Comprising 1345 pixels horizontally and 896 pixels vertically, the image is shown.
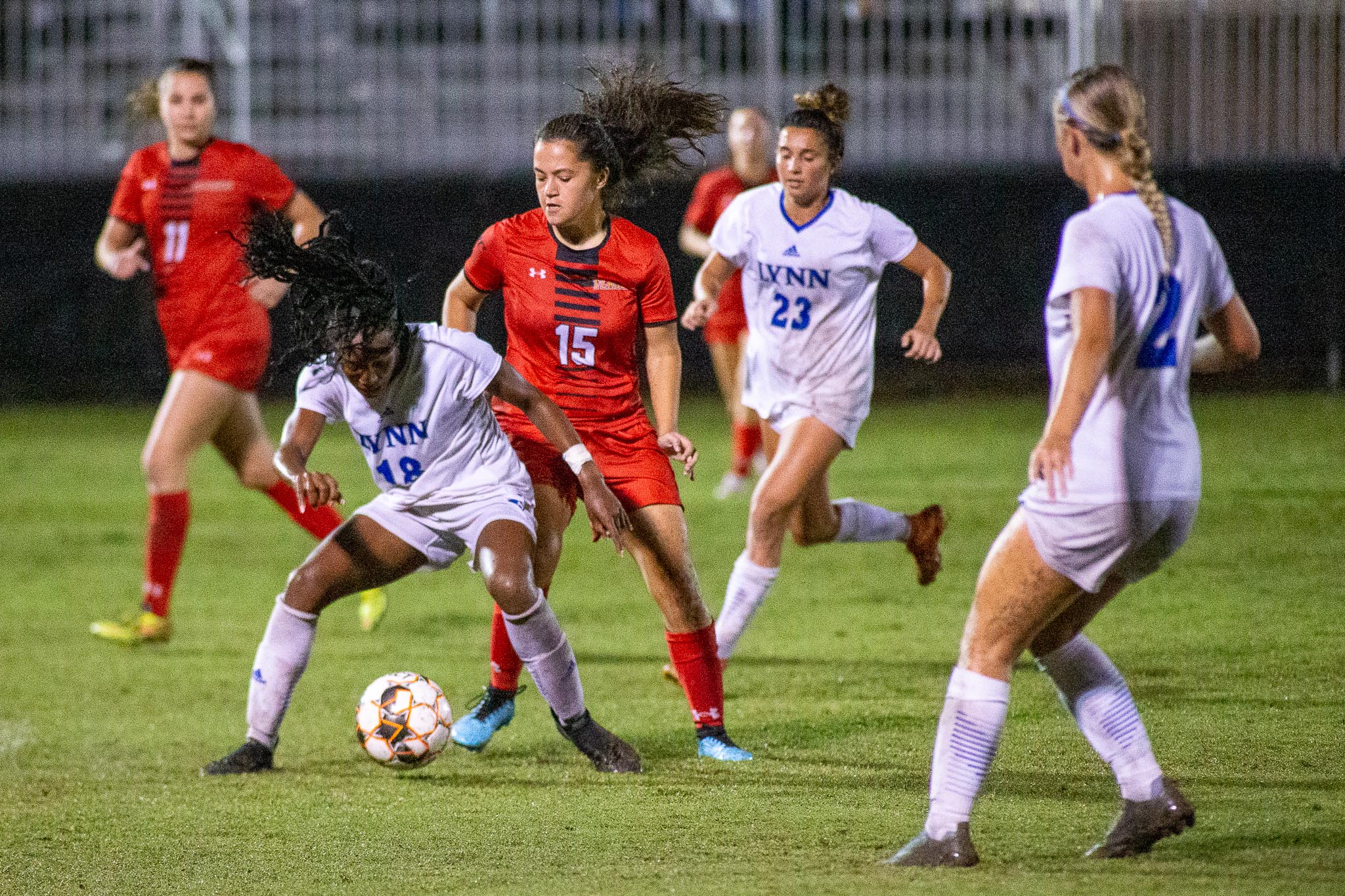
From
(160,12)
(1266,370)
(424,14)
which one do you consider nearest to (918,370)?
(1266,370)

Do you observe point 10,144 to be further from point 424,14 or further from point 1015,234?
point 1015,234

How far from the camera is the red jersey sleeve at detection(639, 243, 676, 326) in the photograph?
564cm

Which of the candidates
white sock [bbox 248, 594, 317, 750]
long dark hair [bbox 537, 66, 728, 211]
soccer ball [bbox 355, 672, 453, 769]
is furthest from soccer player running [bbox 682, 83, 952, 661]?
white sock [bbox 248, 594, 317, 750]

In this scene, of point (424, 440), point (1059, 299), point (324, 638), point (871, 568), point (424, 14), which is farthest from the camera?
point (424, 14)

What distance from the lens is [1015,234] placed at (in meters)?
15.4

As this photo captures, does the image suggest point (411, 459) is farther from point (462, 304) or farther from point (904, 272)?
point (904, 272)

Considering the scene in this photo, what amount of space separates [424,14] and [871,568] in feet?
30.2

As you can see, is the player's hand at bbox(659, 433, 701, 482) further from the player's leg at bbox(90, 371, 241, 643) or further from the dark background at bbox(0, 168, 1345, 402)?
the dark background at bbox(0, 168, 1345, 402)

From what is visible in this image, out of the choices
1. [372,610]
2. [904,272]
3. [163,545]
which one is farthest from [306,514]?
[904,272]

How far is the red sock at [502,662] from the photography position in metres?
5.85

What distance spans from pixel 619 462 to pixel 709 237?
570 cm

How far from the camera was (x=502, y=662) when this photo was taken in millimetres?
5867

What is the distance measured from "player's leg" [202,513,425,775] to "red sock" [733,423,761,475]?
6.05 metres

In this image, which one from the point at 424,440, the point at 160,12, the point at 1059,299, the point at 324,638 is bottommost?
the point at 324,638
